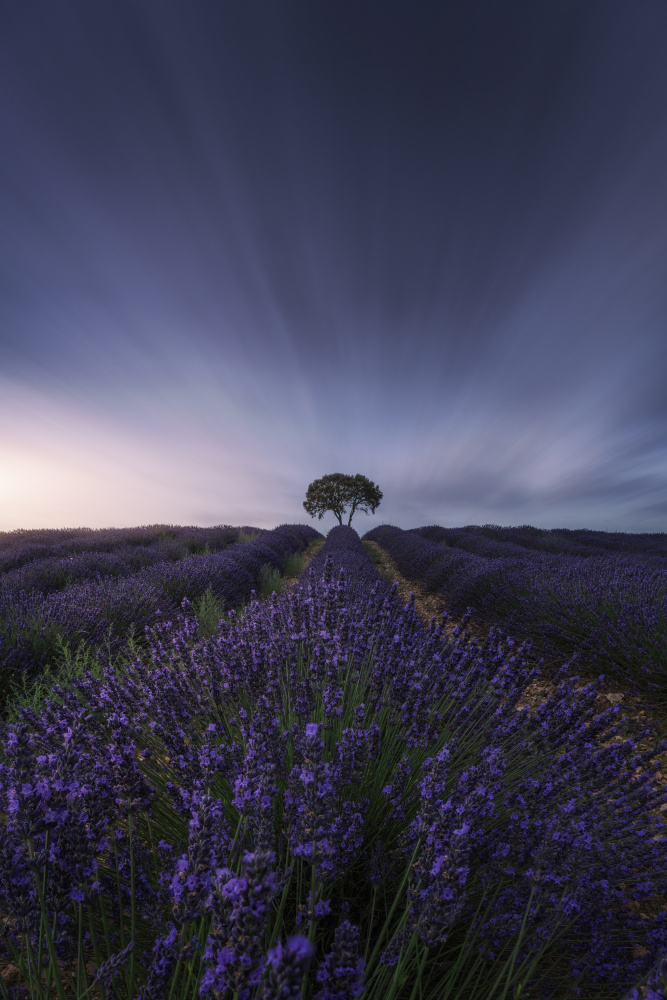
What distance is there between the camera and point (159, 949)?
84cm

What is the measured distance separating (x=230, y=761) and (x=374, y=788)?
641mm

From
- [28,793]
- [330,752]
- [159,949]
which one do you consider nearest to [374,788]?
[330,752]

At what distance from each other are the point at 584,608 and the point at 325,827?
14.5ft

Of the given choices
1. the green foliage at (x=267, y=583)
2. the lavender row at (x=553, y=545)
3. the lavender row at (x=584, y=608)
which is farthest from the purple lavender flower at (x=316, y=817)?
the lavender row at (x=553, y=545)

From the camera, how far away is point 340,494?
102 feet

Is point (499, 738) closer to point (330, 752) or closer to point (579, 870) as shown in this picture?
point (579, 870)

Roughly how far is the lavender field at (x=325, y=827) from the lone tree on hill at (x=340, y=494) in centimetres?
2752

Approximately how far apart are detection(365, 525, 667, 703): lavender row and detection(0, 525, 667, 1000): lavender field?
10 cm

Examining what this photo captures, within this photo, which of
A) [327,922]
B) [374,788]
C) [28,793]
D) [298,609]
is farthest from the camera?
[298,609]

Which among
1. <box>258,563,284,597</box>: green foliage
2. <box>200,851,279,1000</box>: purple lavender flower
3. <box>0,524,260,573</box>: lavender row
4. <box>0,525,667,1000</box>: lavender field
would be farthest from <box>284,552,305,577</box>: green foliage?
<box>200,851,279,1000</box>: purple lavender flower

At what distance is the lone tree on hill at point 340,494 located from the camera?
30906 mm

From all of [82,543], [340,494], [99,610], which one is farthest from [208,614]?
[340,494]

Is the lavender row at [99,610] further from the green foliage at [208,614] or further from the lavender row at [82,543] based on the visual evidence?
the lavender row at [82,543]

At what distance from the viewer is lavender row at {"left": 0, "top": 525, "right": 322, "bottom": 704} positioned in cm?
337
